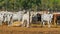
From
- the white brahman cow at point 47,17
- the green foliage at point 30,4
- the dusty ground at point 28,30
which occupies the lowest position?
the dusty ground at point 28,30

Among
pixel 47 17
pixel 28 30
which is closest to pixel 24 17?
pixel 28 30

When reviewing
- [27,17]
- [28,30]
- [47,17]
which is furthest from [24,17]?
[47,17]

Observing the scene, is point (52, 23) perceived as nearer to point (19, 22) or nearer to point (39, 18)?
point (39, 18)

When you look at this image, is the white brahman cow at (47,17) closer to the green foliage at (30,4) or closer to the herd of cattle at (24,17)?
the herd of cattle at (24,17)

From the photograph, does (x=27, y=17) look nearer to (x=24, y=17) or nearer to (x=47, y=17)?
(x=24, y=17)

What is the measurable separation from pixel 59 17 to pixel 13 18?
0.71m

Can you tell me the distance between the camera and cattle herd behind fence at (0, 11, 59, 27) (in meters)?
3.64

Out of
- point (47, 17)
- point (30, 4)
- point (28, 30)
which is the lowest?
point (28, 30)

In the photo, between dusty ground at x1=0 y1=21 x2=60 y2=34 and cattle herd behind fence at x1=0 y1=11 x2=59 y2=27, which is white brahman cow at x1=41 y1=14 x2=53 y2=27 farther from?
dusty ground at x1=0 y1=21 x2=60 y2=34

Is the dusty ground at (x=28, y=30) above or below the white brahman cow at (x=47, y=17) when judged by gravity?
below

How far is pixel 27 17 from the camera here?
3.70 metres

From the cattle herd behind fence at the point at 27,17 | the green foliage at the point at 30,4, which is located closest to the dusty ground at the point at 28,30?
the cattle herd behind fence at the point at 27,17

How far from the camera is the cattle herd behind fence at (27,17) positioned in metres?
3.64

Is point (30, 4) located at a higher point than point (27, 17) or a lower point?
higher
